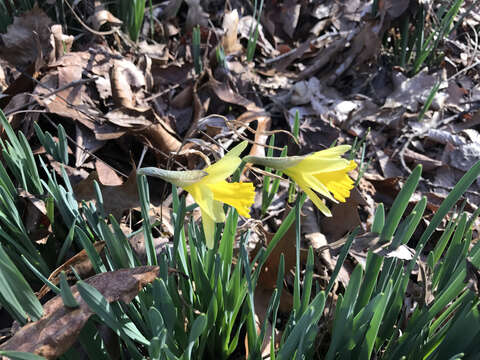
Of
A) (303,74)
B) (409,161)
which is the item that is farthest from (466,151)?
(303,74)

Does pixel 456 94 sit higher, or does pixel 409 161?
pixel 456 94

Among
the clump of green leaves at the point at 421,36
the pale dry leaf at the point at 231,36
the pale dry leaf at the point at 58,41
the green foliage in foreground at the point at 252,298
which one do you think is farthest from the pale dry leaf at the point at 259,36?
the green foliage in foreground at the point at 252,298

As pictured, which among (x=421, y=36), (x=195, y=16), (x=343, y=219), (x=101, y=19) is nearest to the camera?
(x=343, y=219)

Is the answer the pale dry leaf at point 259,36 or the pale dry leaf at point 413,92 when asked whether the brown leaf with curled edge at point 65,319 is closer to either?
the pale dry leaf at point 413,92

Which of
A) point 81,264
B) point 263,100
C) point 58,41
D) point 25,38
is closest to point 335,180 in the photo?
point 81,264

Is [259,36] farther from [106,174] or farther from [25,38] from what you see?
[106,174]

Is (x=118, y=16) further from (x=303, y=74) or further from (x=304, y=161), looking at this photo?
(x=304, y=161)
